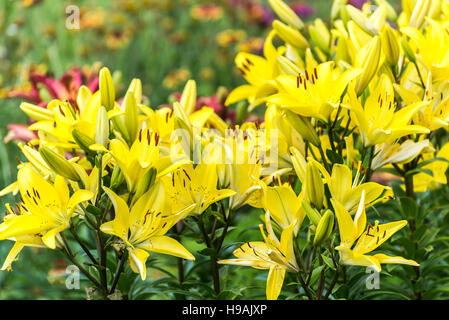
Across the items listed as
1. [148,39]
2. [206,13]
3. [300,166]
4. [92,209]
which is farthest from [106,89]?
[148,39]

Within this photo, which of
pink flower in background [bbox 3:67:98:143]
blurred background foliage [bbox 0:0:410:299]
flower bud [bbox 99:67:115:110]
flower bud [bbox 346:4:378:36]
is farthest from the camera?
blurred background foliage [bbox 0:0:410:299]

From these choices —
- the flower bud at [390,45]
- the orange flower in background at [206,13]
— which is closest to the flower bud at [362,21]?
the flower bud at [390,45]

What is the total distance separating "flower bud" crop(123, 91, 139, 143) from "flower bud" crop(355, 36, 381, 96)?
0.95ft

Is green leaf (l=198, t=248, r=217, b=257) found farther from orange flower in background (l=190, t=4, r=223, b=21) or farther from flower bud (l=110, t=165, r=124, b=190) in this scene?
orange flower in background (l=190, t=4, r=223, b=21)

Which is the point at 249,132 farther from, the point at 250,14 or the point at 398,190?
the point at 250,14

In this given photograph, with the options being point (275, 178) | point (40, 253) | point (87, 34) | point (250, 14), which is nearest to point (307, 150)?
point (275, 178)

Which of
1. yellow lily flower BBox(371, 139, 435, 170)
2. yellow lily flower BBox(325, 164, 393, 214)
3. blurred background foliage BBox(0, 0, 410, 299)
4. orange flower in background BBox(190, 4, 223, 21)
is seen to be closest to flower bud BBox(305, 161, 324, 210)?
yellow lily flower BBox(325, 164, 393, 214)

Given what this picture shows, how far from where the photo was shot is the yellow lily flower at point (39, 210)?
616 millimetres

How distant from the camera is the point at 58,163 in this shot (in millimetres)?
632

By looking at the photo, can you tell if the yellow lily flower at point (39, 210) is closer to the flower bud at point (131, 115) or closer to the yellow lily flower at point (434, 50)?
the flower bud at point (131, 115)

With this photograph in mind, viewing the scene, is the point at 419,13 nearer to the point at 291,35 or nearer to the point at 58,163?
the point at 291,35

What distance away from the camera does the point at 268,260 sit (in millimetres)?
646

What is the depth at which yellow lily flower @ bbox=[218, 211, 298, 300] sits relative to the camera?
627 mm

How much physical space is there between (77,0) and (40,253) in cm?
157
